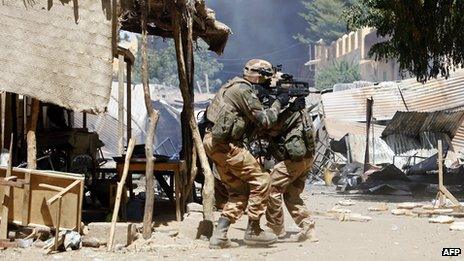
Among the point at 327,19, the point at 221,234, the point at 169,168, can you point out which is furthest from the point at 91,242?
the point at 327,19

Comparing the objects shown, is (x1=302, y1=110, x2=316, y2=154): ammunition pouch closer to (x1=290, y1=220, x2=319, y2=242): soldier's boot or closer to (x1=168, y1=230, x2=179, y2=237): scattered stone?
(x1=290, y1=220, x2=319, y2=242): soldier's boot

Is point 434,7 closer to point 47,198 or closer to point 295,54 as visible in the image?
point 47,198

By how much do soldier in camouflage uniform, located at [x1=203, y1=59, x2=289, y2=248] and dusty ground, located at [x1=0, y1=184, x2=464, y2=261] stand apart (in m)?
0.27

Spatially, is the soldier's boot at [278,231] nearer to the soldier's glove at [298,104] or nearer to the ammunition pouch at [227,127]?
the ammunition pouch at [227,127]

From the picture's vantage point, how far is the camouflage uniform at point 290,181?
7.36 m

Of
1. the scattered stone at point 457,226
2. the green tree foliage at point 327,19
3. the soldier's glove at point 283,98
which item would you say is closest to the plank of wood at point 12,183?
the soldier's glove at point 283,98

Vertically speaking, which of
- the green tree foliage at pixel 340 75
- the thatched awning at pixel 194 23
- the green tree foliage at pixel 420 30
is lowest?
the thatched awning at pixel 194 23

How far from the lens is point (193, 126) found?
27.7 ft

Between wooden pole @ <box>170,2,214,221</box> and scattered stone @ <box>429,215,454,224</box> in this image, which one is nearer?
wooden pole @ <box>170,2,214,221</box>

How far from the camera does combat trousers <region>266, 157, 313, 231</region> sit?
7355 mm

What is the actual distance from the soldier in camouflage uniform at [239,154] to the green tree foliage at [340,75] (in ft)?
120

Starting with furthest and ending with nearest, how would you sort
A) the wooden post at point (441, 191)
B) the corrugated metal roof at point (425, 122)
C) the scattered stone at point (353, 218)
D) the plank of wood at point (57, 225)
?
the corrugated metal roof at point (425, 122)
the wooden post at point (441, 191)
the scattered stone at point (353, 218)
the plank of wood at point (57, 225)

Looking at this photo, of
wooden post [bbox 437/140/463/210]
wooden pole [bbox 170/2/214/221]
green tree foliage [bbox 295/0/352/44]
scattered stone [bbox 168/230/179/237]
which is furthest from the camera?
green tree foliage [bbox 295/0/352/44]

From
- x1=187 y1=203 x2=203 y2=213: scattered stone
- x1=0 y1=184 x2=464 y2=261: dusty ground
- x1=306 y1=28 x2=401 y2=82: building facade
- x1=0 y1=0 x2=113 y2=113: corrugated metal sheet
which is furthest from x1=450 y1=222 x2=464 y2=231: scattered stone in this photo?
x1=306 y1=28 x2=401 y2=82: building facade
